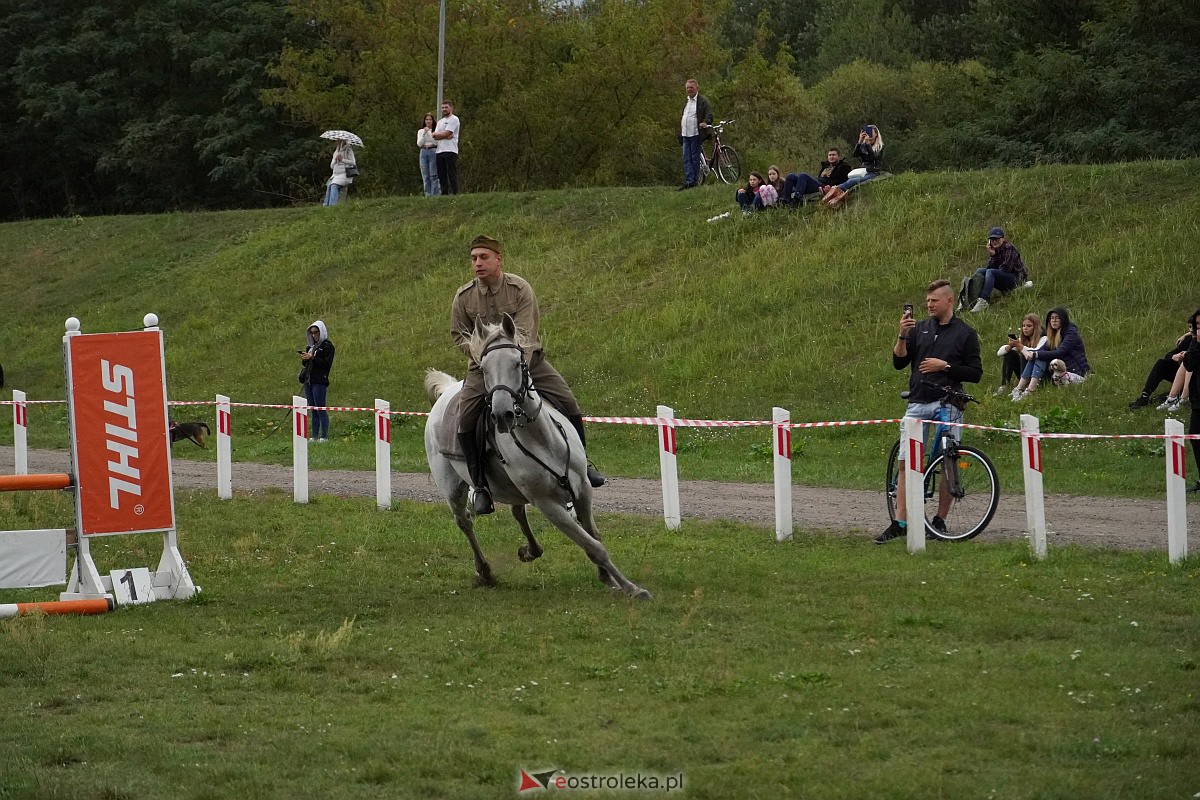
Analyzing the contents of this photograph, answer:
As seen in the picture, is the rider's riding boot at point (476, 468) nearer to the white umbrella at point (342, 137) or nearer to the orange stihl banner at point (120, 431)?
the orange stihl banner at point (120, 431)

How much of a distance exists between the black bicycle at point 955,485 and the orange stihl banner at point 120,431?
6678 millimetres

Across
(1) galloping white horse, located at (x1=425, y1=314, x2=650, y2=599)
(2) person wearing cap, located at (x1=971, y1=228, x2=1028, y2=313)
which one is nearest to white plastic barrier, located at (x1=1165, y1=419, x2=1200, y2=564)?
(1) galloping white horse, located at (x1=425, y1=314, x2=650, y2=599)

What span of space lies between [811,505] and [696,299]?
1367cm

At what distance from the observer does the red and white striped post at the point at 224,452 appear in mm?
19859

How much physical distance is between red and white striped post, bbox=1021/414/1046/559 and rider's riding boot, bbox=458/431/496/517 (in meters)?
4.58

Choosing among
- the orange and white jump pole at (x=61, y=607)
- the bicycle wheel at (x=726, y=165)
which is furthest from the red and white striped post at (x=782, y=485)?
the bicycle wheel at (x=726, y=165)

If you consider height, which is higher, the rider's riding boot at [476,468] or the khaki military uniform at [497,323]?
the khaki military uniform at [497,323]

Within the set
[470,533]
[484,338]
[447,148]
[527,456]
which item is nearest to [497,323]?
[484,338]

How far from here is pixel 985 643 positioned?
383 inches

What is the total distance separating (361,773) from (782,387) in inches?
757

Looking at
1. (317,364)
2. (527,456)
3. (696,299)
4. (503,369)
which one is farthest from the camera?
(696,299)

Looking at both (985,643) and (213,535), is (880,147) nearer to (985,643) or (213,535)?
(213,535)

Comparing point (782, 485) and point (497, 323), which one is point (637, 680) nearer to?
point (497, 323)

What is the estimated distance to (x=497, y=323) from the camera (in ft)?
40.3
